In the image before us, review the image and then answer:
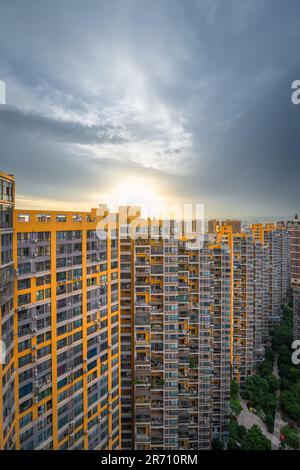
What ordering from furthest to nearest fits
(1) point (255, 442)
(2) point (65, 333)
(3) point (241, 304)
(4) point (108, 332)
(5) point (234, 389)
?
(3) point (241, 304) < (5) point (234, 389) < (1) point (255, 442) < (4) point (108, 332) < (2) point (65, 333)

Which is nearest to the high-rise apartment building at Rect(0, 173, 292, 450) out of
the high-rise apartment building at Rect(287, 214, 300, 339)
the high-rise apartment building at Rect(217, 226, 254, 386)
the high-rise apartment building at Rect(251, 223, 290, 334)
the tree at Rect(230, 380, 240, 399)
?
the tree at Rect(230, 380, 240, 399)

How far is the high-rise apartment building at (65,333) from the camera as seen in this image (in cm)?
536

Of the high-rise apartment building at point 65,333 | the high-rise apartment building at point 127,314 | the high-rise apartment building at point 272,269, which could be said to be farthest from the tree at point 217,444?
the high-rise apartment building at point 272,269

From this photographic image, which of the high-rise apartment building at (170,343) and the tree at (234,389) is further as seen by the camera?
the tree at (234,389)

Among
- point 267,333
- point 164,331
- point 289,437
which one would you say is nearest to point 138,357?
point 164,331

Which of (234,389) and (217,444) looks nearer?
(217,444)

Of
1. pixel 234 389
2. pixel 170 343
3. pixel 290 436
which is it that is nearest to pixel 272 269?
pixel 234 389

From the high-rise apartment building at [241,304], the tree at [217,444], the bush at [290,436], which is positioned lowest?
the bush at [290,436]

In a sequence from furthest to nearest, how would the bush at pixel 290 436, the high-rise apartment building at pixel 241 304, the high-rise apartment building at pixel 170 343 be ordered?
the high-rise apartment building at pixel 241 304 → the bush at pixel 290 436 → the high-rise apartment building at pixel 170 343

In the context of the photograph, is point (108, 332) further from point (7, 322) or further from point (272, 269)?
point (272, 269)

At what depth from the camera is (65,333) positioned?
6.21 meters

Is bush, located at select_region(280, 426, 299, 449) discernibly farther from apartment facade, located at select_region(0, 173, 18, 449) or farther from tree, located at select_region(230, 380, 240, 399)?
apartment facade, located at select_region(0, 173, 18, 449)

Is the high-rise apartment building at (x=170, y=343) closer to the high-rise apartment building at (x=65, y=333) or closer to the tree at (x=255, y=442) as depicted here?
the high-rise apartment building at (x=65, y=333)
